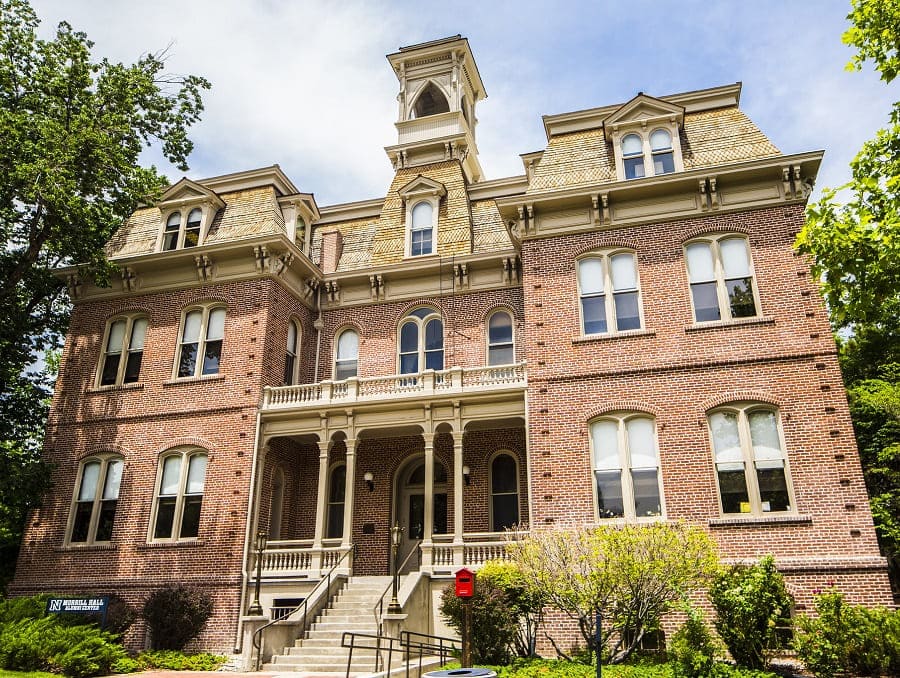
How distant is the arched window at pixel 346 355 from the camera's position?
23016mm

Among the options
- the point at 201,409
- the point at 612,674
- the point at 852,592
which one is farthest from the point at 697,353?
the point at 201,409

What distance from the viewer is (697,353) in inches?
672

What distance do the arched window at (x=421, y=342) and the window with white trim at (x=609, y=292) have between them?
5423 mm

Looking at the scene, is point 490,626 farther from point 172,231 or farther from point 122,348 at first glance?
point 172,231

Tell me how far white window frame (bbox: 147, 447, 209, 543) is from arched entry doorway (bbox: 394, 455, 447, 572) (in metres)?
5.80

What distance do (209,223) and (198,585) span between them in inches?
454

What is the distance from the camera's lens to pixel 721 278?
17.7 meters

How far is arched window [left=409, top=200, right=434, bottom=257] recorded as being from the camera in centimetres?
2348

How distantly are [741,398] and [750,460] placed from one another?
146 centimetres

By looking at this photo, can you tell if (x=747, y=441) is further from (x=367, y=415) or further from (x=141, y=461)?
(x=141, y=461)

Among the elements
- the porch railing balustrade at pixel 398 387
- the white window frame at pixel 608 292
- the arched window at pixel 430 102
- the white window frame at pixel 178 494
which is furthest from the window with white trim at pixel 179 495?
the arched window at pixel 430 102

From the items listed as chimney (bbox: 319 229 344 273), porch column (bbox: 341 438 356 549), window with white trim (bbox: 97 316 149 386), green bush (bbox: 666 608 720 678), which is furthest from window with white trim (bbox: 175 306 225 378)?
green bush (bbox: 666 608 720 678)

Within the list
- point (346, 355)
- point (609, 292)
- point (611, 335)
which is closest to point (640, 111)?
point (609, 292)

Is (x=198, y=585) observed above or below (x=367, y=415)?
below
